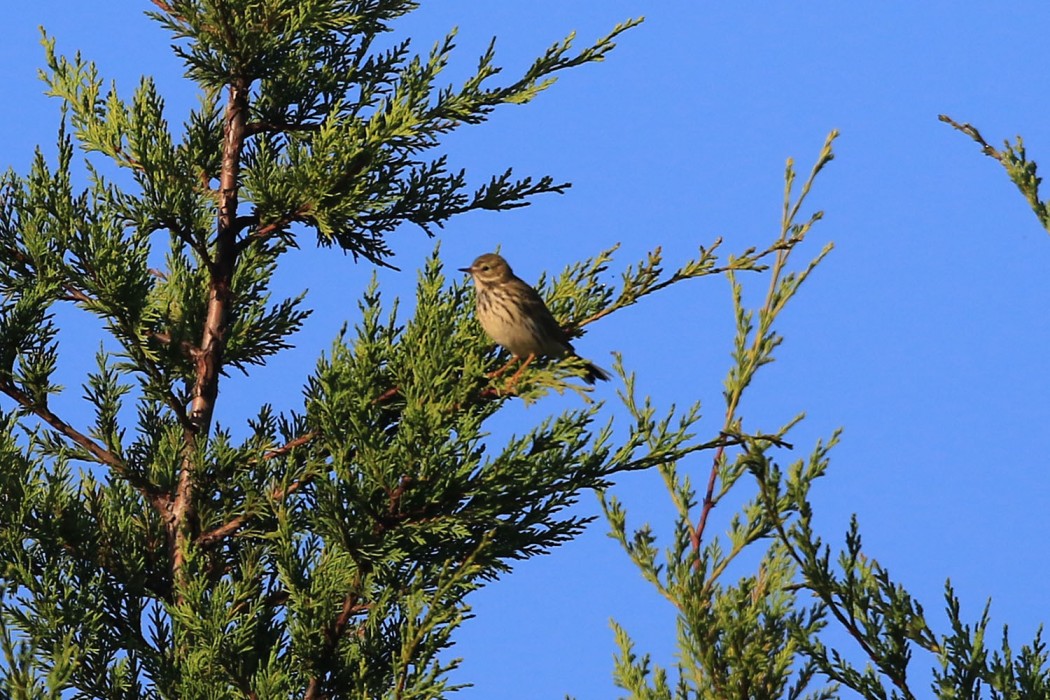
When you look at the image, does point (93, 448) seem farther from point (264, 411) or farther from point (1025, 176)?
point (1025, 176)

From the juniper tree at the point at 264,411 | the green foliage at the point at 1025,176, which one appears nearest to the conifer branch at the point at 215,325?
the juniper tree at the point at 264,411

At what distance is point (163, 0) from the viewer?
7.89 meters

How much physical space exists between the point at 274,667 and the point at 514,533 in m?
1.32

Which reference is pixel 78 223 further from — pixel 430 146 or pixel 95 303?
pixel 430 146

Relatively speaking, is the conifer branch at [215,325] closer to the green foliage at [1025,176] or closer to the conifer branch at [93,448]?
the conifer branch at [93,448]

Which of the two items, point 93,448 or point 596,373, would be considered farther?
point 596,373

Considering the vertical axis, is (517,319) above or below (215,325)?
above

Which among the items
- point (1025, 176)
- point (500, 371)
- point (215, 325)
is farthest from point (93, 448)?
point (1025, 176)

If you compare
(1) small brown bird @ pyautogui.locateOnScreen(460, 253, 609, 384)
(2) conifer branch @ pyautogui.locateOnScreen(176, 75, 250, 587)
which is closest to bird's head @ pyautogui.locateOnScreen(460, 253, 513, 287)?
(1) small brown bird @ pyautogui.locateOnScreen(460, 253, 609, 384)

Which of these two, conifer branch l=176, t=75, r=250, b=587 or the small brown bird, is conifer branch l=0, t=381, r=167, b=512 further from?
the small brown bird

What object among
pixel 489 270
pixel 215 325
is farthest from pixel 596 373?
pixel 215 325

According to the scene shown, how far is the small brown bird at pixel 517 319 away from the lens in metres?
7.91

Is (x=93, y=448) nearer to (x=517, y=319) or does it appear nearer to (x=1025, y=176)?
(x=517, y=319)

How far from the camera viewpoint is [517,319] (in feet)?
27.1
